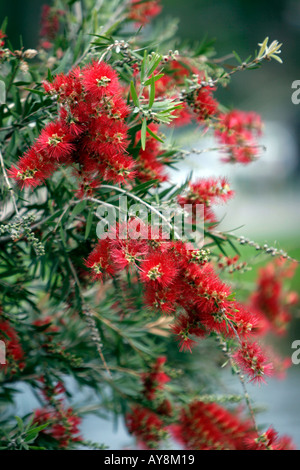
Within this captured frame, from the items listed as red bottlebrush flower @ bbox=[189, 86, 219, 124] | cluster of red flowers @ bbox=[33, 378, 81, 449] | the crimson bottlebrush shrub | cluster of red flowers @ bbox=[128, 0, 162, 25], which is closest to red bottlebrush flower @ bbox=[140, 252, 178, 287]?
the crimson bottlebrush shrub

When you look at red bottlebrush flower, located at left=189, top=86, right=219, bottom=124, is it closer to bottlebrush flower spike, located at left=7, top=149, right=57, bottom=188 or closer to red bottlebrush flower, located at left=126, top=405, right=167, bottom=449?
bottlebrush flower spike, located at left=7, top=149, right=57, bottom=188

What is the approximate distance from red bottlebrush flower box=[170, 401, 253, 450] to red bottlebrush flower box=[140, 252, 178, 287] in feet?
1.42

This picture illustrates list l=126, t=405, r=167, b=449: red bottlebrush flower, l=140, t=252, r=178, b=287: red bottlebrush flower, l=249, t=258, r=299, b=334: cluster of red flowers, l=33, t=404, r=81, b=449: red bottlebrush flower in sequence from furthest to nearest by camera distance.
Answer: l=249, t=258, r=299, b=334: cluster of red flowers < l=126, t=405, r=167, b=449: red bottlebrush flower < l=33, t=404, r=81, b=449: red bottlebrush flower < l=140, t=252, r=178, b=287: red bottlebrush flower

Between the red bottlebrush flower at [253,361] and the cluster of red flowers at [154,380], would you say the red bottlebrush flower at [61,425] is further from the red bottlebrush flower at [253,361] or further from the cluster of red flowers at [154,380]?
the red bottlebrush flower at [253,361]

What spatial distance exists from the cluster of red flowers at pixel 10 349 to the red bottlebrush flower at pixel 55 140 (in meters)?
0.29

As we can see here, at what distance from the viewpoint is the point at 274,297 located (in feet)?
4.02

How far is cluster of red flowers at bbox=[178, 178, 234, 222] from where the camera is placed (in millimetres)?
698

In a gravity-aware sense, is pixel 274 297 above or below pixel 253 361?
below

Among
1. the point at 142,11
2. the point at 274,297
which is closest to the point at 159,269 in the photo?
the point at 142,11

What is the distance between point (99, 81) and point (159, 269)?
202 millimetres

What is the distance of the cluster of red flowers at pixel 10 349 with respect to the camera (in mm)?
744

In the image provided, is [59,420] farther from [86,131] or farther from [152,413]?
[86,131]

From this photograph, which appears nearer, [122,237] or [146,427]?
[122,237]
